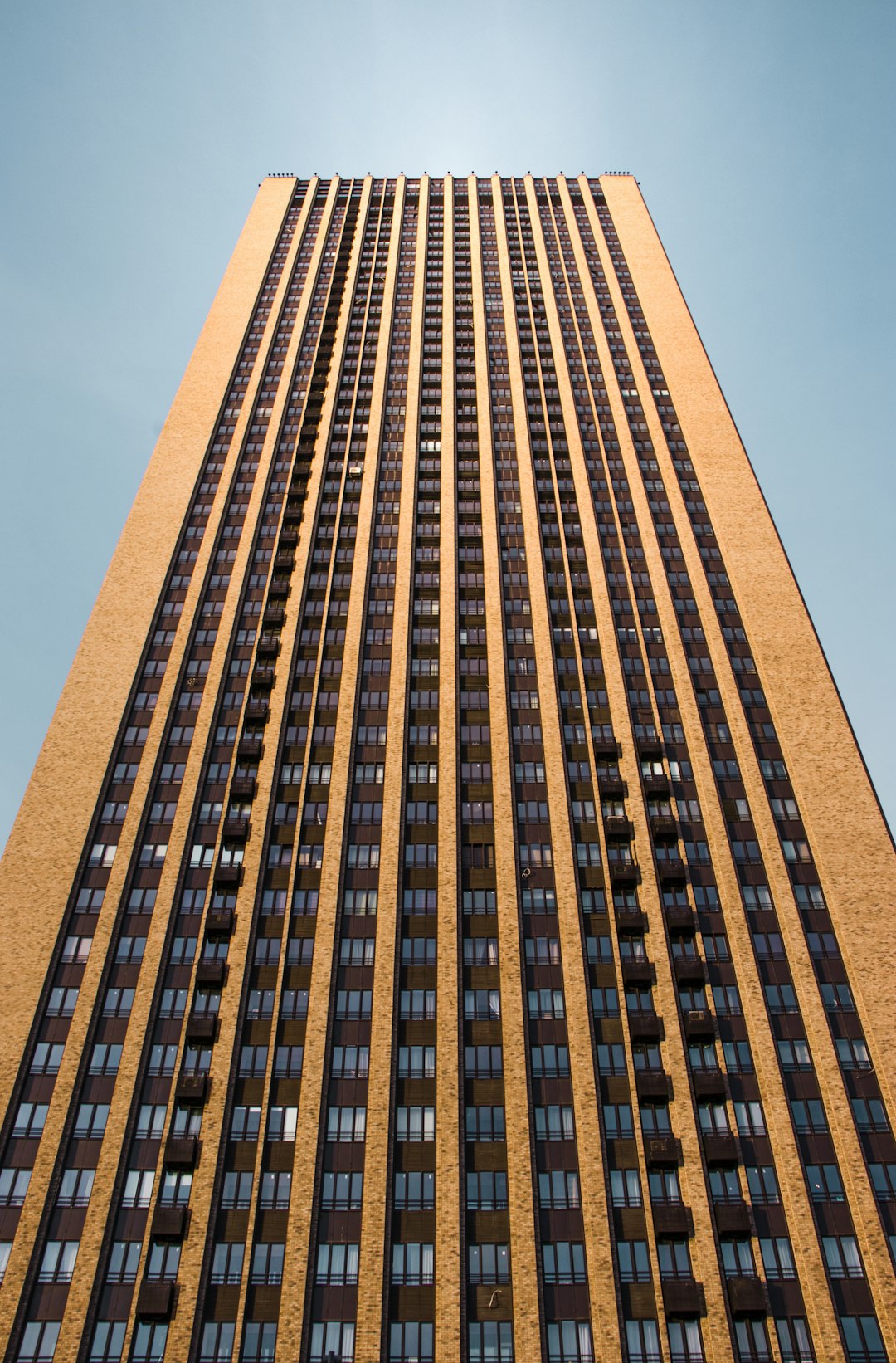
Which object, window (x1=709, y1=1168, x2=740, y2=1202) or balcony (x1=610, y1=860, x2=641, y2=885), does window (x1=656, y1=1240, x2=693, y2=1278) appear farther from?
balcony (x1=610, y1=860, x2=641, y2=885)

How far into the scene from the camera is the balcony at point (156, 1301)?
146 ft

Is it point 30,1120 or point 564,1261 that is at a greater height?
point 30,1120

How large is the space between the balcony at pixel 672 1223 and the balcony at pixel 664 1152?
2072mm

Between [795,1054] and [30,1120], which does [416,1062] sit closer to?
[30,1120]

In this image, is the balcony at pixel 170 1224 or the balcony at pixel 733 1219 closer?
the balcony at pixel 170 1224

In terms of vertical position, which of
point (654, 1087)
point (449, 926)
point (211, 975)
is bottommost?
point (654, 1087)

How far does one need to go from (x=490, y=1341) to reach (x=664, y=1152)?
11958 mm

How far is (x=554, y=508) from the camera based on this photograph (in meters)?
82.7

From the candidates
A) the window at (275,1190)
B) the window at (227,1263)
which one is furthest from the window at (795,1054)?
the window at (227,1263)

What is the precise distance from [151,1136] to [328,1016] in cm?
1053

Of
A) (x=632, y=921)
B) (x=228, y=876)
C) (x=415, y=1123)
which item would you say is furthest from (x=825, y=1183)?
(x=228, y=876)

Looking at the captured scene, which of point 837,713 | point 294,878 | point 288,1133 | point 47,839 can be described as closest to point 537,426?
point 837,713

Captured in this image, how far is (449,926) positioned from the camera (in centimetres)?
5666

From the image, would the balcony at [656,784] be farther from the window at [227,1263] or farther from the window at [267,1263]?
the window at [227,1263]
